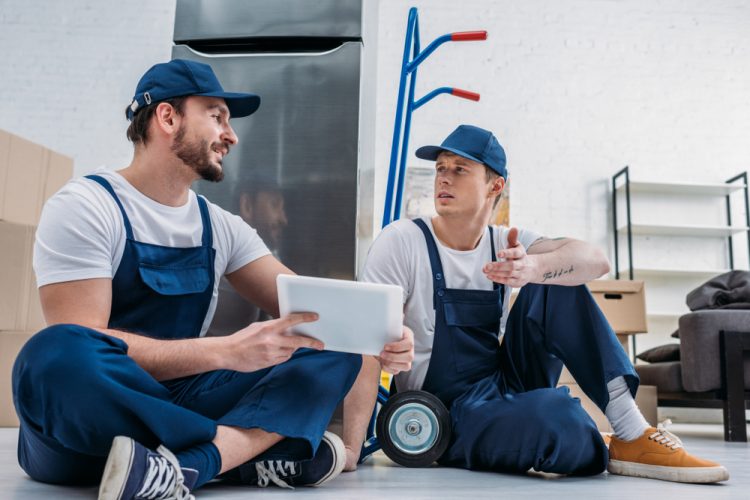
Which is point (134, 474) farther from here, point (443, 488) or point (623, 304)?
point (623, 304)

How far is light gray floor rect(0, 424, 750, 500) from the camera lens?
1324 mm

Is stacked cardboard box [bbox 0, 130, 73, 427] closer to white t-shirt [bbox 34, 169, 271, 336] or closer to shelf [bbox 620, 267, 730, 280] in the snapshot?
white t-shirt [bbox 34, 169, 271, 336]

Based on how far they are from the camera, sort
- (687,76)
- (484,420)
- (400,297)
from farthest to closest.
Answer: (687,76) < (484,420) < (400,297)

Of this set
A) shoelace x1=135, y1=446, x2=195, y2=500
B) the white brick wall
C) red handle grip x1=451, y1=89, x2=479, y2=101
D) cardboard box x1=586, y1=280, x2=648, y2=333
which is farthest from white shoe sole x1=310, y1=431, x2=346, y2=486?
the white brick wall

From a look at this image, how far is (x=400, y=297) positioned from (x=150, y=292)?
0.54 meters

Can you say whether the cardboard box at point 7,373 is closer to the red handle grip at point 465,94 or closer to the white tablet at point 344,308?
the red handle grip at point 465,94

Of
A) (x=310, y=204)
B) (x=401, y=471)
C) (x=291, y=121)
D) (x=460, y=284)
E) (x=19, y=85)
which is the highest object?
(x=19, y=85)

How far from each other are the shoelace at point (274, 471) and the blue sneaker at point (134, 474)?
12.0 inches

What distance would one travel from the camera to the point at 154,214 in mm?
1496

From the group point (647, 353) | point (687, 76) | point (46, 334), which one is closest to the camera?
point (46, 334)

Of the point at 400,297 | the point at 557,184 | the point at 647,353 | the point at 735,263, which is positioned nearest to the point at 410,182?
the point at 557,184

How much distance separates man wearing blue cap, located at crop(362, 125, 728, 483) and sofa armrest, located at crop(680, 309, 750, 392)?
147cm

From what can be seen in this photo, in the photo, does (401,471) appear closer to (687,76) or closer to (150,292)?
(150,292)

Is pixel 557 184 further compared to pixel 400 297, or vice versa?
pixel 557 184
